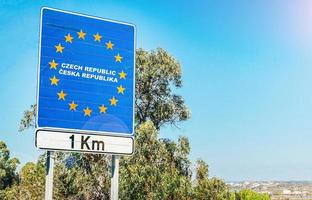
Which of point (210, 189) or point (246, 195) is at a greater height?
point (210, 189)

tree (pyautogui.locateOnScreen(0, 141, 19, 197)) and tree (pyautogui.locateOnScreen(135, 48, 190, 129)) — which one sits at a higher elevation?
tree (pyautogui.locateOnScreen(135, 48, 190, 129))

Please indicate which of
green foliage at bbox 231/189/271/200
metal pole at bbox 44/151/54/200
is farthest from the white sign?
green foliage at bbox 231/189/271/200

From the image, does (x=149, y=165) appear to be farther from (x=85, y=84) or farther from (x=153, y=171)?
(x=85, y=84)

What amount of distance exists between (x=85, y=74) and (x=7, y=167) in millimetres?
34555

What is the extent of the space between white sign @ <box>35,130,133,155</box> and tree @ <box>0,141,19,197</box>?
3363 cm

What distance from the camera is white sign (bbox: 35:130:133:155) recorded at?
477 centimetres

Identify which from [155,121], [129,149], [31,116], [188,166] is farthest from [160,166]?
[129,149]

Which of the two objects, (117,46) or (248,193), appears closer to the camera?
(117,46)

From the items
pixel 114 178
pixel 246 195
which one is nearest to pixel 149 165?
pixel 246 195

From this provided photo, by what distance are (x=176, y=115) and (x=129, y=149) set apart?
16.0 m

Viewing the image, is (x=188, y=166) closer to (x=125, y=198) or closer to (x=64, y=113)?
(x=125, y=198)

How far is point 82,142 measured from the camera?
4.92m

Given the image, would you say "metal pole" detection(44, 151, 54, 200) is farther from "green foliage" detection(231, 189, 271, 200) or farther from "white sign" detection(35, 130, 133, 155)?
"green foliage" detection(231, 189, 271, 200)

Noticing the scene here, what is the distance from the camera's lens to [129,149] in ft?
16.9
